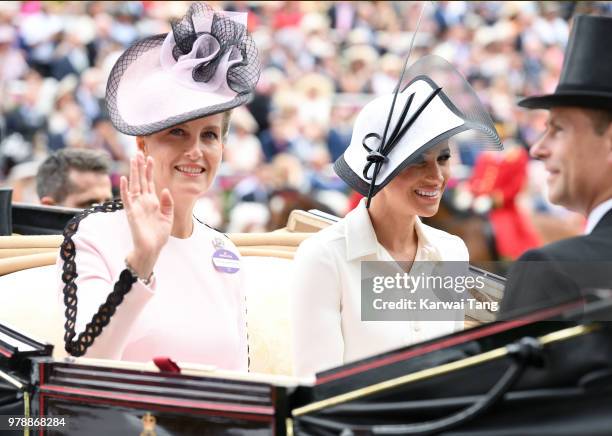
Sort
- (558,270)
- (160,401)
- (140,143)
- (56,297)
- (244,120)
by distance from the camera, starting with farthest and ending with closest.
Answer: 1. (244,120)
2. (56,297)
3. (140,143)
4. (160,401)
5. (558,270)

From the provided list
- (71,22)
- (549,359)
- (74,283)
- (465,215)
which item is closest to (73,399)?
(74,283)

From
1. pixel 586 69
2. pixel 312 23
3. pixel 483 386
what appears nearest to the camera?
pixel 483 386

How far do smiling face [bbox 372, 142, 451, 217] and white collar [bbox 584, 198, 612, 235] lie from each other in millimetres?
615

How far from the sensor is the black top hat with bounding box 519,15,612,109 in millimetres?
1984

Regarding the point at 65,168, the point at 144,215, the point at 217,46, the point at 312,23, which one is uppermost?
the point at 312,23

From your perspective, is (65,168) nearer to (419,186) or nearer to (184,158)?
(184,158)

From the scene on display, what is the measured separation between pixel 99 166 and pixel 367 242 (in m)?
2.29

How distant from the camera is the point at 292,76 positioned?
11312mm

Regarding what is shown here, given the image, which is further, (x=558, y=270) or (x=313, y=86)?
(x=313, y=86)

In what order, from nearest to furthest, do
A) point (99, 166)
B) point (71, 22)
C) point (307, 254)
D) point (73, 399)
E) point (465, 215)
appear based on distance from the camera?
point (73, 399), point (307, 254), point (99, 166), point (465, 215), point (71, 22)

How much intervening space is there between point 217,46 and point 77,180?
6.57 ft

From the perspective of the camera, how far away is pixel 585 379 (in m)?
1.68

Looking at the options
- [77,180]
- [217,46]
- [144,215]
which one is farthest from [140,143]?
[77,180]

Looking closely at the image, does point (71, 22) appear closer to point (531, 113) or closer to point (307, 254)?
point (531, 113)
